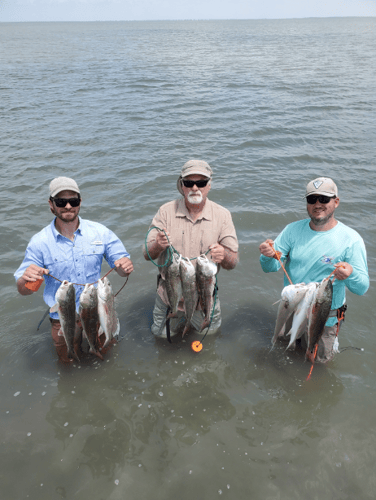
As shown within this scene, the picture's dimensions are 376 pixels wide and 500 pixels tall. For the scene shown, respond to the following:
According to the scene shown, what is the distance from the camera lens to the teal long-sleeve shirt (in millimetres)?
4805

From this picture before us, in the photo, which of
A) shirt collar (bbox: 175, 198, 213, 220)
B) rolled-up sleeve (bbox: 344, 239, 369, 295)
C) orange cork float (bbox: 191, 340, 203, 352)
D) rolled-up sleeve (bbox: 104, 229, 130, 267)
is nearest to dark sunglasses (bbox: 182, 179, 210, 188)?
shirt collar (bbox: 175, 198, 213, 220)

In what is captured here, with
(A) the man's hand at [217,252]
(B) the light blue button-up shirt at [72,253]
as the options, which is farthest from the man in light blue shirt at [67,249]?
(A) the man's hand at [217,252]

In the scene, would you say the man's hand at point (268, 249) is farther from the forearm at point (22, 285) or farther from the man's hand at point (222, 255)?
the forearm at point (22, 285)

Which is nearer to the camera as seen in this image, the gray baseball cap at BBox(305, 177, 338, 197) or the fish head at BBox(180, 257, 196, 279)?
the gray baseball cap at BBox(305, 177, 338, 197)

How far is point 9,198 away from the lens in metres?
12.0

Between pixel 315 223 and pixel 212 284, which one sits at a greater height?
pixel 315 223

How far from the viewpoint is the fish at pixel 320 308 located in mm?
4578

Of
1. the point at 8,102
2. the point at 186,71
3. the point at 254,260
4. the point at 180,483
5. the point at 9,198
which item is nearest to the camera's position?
the point at 180,483

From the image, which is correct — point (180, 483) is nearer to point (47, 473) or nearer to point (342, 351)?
point (47, 473)

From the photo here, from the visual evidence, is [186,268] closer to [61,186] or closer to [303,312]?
[303,312]

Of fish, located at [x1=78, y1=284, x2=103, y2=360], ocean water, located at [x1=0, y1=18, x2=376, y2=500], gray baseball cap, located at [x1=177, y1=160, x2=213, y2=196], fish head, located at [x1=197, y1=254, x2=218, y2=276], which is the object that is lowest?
ocean water, located at [x1=0, y1=18, x2=376, y2=500]

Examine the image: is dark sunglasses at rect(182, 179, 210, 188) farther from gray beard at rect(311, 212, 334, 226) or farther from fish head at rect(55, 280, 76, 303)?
fish head at rect(55, 280, 76, 303)

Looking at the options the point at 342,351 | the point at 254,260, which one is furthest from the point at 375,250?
the point at 342,351

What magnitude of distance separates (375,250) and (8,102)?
2382 cm
